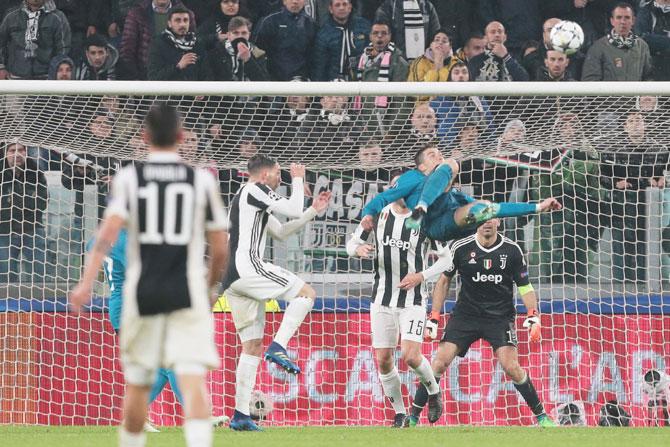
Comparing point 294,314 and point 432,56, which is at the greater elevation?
point 432,56

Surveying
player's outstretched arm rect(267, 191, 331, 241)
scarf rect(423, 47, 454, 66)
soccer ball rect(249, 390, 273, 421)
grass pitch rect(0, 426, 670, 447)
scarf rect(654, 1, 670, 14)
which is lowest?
grass pitch rect(0, 426, 670, 447)

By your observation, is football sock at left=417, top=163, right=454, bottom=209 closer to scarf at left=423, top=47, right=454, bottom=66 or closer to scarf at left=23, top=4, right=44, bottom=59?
scarf at left=423, top=47, right=454, bottom=66

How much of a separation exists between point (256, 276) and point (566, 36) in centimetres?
416

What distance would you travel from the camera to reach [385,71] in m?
14.1

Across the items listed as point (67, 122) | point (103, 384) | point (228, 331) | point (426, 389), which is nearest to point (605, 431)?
point (426, 389)

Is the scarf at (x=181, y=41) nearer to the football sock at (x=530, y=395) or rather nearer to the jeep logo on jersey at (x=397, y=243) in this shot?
the jeep logo on jersey at (x=397, y=243)

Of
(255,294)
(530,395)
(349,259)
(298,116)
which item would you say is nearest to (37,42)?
(298,116)

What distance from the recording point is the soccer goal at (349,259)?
1215cm

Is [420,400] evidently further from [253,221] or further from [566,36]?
[566,36]

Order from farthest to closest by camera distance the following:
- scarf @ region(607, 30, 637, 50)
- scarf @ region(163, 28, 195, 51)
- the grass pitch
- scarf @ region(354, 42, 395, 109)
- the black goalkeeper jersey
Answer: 1. scarf @ region(607, 30, 637, 50)
2. scarf @ region(354, 42, 395, 109)
3. scarf @ region(163, 28, 195, 51)
4. the black goalkeeper jersey
5. the grass pitch

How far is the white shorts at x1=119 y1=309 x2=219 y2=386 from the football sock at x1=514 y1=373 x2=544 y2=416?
5.68 metres

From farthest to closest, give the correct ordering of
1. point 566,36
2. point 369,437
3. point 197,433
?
point 566,36
point 369,437
point 197,433

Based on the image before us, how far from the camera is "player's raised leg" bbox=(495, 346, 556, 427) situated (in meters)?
11.5

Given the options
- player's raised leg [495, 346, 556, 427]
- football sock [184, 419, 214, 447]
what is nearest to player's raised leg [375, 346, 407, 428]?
player's raised leg [495, 346, 556, 427]
